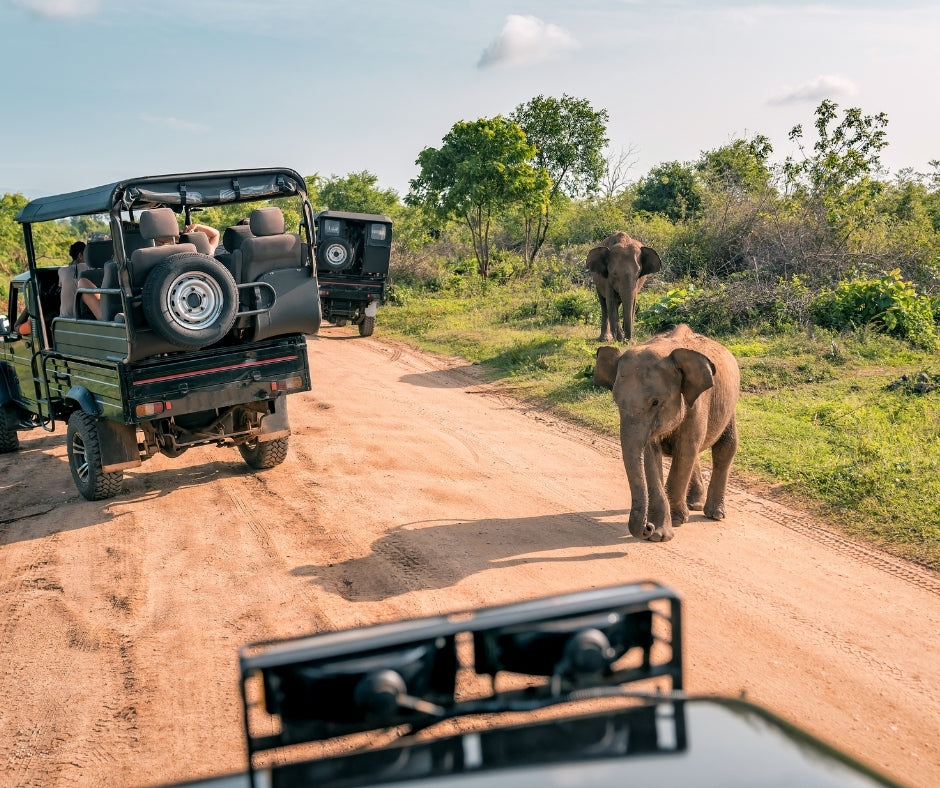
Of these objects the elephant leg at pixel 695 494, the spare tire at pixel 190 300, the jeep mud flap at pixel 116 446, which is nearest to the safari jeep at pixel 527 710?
the spare tire at pixel 190 300

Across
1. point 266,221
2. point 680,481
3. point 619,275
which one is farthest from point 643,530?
point 619,275

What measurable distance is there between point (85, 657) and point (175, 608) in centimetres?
74

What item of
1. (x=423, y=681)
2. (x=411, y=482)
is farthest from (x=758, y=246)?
(x=423, y=681)

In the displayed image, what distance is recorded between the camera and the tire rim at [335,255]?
19875mm

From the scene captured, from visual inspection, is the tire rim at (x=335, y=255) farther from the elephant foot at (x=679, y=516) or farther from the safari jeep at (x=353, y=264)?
the elephant foot at (x=679, y=516)

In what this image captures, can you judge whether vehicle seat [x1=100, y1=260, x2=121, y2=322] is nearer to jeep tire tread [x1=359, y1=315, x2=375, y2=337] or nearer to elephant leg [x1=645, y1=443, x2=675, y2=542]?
Result: elephant leg [x1=645, y1=443, x2=675, y2=542]

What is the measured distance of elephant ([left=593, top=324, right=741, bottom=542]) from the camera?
22.3 feet

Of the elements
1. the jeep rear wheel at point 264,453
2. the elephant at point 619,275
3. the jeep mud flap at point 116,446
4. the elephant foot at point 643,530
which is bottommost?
the elephant foot at point 643,530

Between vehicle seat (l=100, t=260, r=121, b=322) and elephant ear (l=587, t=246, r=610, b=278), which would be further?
elephant ear (l=587, t=246, r=610, b=278)

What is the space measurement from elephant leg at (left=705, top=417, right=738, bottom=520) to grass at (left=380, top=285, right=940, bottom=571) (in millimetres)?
783

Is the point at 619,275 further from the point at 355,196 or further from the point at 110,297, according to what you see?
the point at 355,196

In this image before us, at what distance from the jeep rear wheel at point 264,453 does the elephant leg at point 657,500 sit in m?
4.06

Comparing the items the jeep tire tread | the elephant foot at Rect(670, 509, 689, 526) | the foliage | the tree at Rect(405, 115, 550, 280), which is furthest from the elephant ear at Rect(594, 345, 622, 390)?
the tree at Rect(405, 115, 550, 280)

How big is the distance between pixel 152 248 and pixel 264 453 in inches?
102
